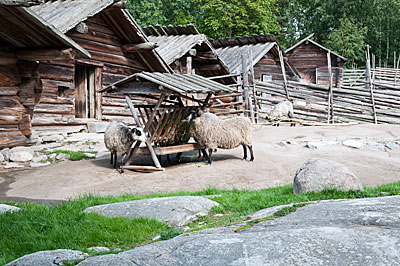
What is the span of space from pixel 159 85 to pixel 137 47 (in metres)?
5.37

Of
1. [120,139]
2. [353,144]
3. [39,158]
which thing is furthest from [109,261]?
[353,144]

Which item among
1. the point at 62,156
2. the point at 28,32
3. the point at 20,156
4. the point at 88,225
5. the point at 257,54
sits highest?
the point at 28,32

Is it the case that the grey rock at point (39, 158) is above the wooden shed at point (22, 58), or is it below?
below

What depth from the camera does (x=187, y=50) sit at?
17.5 m

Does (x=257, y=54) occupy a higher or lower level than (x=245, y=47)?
lower

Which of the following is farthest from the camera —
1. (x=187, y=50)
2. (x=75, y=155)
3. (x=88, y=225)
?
(x=187, y=50)

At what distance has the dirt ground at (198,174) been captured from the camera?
28.6 ft

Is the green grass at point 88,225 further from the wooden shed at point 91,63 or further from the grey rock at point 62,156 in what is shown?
the wooden shed at point 91,63

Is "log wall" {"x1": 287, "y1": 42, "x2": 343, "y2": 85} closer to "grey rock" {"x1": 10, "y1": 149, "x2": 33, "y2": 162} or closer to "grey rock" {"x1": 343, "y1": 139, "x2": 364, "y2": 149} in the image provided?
"grey rock" {"x1": 343, "y1": 139, "x2": 364, "y2": 149}

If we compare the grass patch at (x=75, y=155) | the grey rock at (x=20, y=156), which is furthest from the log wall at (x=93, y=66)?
the grey rock at (x=20, y=156)

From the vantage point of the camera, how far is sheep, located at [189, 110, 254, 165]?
11.3 metres

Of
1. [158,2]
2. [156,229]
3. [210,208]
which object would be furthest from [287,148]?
[158,2]

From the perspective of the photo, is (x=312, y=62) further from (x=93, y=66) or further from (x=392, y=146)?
(x=93, y=66)

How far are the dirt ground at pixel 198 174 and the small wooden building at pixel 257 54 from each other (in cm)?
1062
